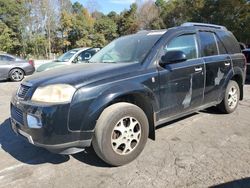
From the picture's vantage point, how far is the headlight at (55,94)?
11.5ft

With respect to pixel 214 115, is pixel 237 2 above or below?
above

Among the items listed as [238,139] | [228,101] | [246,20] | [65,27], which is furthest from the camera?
[65,27]

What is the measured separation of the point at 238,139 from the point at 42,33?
1570 inches

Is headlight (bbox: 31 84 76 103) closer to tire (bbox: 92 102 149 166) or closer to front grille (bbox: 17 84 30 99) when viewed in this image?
front grille (bbox: 17 84 30 99)

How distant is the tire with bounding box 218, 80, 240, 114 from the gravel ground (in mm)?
752

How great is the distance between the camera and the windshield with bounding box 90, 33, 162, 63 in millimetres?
4463

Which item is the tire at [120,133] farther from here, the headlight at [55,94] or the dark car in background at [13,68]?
the dark car in background at [13,68]

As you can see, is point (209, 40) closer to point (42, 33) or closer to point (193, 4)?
point (193, 4)

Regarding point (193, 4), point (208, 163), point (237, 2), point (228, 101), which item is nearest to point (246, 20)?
point (237, 2)

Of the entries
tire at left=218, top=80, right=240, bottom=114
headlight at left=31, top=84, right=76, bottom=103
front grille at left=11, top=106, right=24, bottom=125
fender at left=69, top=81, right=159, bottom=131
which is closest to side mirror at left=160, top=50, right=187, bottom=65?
fender at left=69, top=81, right=159, bottom=131

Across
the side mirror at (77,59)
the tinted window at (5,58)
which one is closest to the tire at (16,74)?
the tinted window at (5,58)

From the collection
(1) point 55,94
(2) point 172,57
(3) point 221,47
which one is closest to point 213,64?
(3) point 221,47

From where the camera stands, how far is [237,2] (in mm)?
26719

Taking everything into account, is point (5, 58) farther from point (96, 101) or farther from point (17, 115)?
point (96, 101)
